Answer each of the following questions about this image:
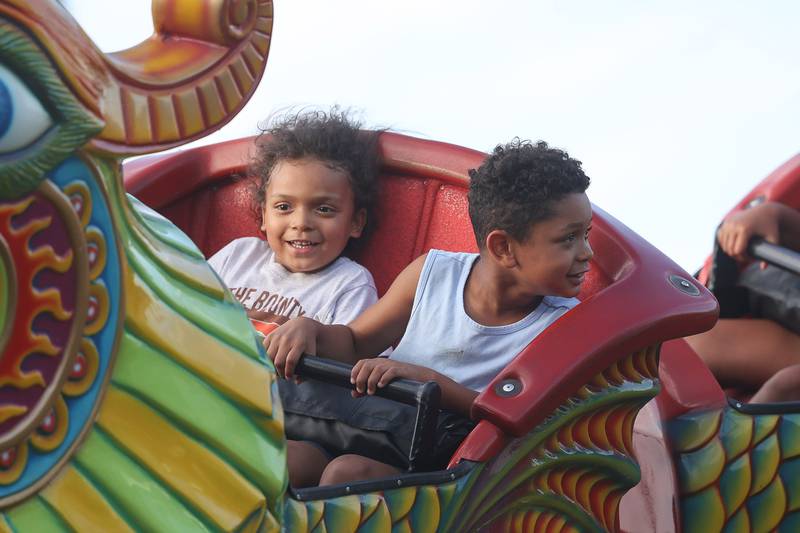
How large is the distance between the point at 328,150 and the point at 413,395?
74 centimetres

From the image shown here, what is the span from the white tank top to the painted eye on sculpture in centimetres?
95

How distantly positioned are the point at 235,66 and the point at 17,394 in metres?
0.33

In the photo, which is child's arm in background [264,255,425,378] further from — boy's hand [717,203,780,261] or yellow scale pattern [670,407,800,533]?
boy's hand [717,203,780,261]

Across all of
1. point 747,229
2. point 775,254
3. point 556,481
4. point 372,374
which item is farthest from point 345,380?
point 747,229

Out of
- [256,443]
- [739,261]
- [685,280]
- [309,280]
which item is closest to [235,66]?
[256,443]

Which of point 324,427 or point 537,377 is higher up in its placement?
point 537,377

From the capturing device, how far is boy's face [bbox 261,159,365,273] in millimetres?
2119

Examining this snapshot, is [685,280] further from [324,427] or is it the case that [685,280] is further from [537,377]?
[324,427]

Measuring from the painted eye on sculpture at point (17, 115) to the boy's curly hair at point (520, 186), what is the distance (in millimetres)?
979

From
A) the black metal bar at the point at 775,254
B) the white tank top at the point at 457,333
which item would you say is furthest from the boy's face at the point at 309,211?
the black metal bar at the point at 775,254

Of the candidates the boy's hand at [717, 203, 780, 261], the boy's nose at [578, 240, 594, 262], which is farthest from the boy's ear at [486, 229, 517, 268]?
the boy's hand at [717, 203, 780, 261]

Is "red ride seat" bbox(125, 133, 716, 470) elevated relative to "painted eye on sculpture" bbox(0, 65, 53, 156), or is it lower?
lower

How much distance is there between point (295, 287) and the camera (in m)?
2.16

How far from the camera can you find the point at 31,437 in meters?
1.01
